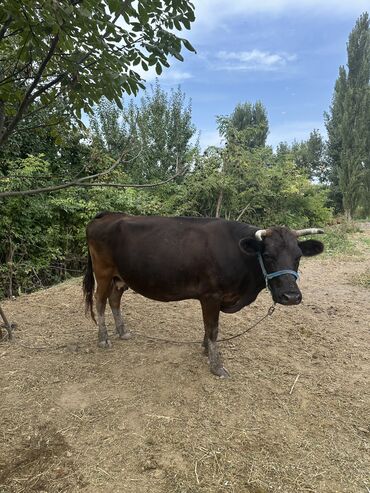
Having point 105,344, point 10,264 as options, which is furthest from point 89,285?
point 10,264

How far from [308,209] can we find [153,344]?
1317 cm

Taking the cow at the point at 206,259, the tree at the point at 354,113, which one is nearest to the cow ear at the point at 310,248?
the cow at the point at 206,259

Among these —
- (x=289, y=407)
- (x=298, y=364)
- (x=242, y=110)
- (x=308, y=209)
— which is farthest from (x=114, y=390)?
(x=242, y=110)

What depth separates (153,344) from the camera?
434 cm

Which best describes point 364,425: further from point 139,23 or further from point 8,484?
point 139,23

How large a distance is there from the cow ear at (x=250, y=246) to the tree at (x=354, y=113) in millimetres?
20199

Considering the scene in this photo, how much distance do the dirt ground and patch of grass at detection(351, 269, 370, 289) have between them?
87.8 inches

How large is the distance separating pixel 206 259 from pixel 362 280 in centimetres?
495

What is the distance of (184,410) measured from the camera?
311cm

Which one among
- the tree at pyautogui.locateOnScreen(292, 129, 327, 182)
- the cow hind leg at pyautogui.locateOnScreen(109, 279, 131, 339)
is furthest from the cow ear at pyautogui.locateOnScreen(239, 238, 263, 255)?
the tree at pyautogui.locateOnScreen(292, 129, 327, 182)

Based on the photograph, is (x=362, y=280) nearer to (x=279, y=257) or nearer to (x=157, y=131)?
(x=279, y=257)

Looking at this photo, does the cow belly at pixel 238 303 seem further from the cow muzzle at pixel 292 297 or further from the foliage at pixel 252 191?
the foliage at pixel 252 191

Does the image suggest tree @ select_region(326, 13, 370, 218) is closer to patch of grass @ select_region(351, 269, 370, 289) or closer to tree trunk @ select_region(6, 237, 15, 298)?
patch of grass @ select_region(351, 269, 370, 289)

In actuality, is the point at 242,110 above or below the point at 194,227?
above
